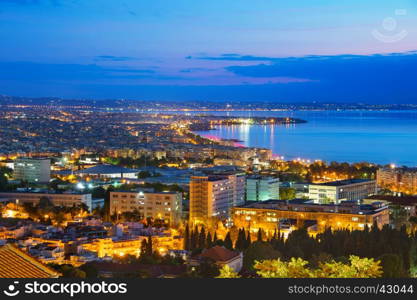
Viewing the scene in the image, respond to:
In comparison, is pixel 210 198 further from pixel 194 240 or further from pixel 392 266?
pixel 392 266

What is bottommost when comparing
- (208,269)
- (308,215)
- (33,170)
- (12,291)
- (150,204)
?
(208,269)

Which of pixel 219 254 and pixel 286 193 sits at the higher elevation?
pixel 286 193

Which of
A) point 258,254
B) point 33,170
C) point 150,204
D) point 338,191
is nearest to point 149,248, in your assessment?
point 258,254

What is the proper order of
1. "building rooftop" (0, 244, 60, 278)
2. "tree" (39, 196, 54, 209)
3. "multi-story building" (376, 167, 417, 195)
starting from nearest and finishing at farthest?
"building rooftop" (0, 244, 60, 278) → "tree" (39, 196, 54, 209) → "multi-story building" (376, 167, 417, 195)

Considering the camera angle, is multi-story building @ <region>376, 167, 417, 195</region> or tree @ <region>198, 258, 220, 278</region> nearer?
tree @ <region>198, 258, 220, 278</region>

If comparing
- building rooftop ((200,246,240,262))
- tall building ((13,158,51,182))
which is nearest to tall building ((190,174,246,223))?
building rooftop ((200,246,240,262))

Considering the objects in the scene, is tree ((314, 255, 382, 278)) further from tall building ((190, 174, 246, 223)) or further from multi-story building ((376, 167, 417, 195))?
multi-story building ((376, 167, 417, 195))

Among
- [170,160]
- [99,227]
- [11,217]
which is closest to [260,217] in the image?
[99,227]
